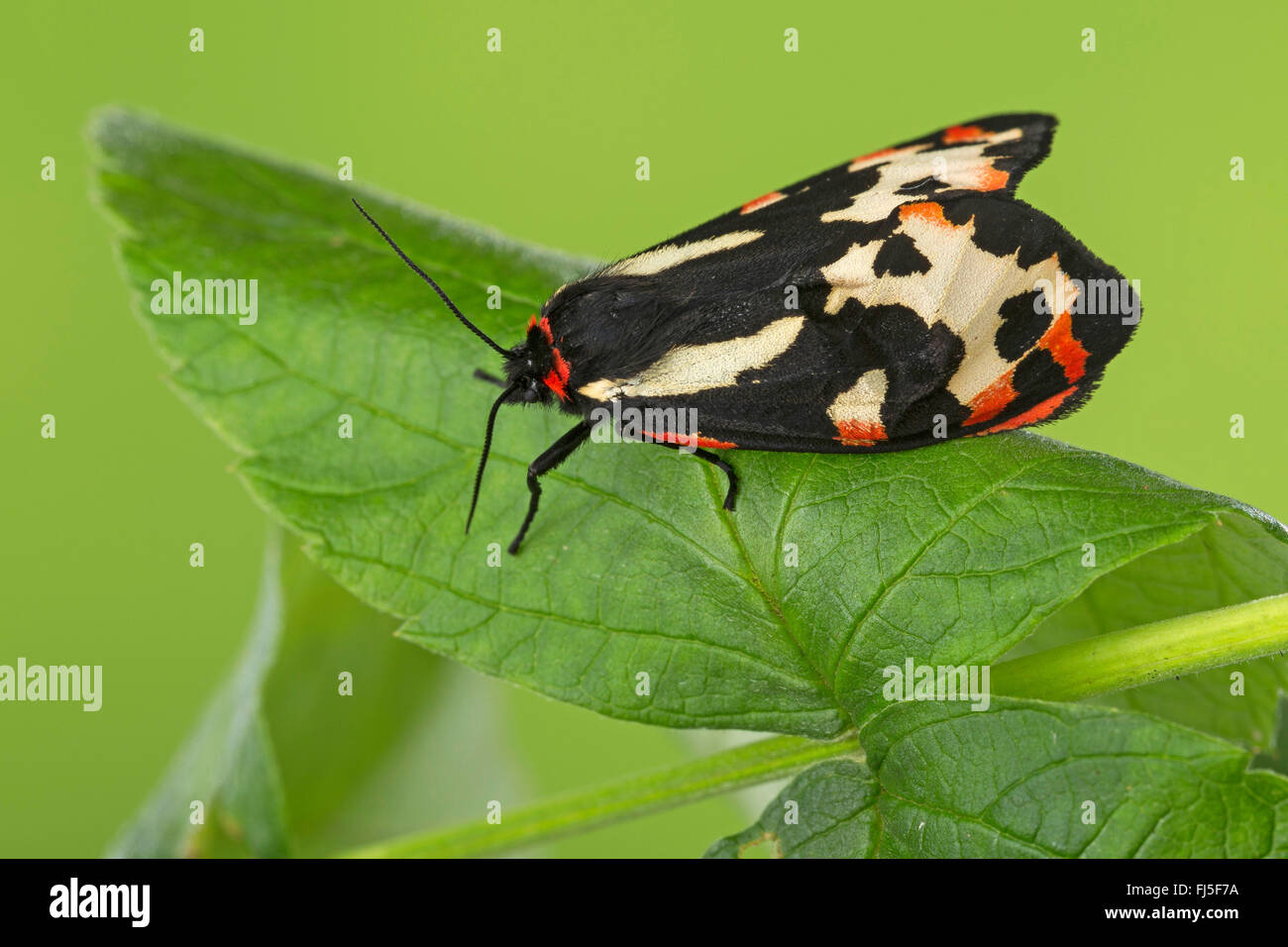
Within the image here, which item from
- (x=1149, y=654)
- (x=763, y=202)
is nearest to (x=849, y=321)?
(x=763, y=202)

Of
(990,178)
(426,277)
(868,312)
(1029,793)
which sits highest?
(990,178)

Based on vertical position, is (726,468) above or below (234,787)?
above

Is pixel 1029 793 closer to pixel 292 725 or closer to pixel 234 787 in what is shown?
pixel 234 787

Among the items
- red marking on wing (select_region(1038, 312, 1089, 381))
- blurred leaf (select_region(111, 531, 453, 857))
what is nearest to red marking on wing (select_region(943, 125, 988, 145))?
red marking on wing (select_region(1038, 312, 1089, 381))

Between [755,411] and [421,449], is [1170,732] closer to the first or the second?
[755,411]

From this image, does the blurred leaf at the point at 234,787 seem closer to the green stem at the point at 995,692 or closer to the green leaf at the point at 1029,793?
the green stem at the point at 995,692

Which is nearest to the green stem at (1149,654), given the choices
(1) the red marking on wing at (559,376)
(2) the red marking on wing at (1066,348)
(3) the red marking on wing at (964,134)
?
(2) the red marking on wing at (1066,348)

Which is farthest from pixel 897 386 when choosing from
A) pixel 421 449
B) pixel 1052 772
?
pixel 421 449
